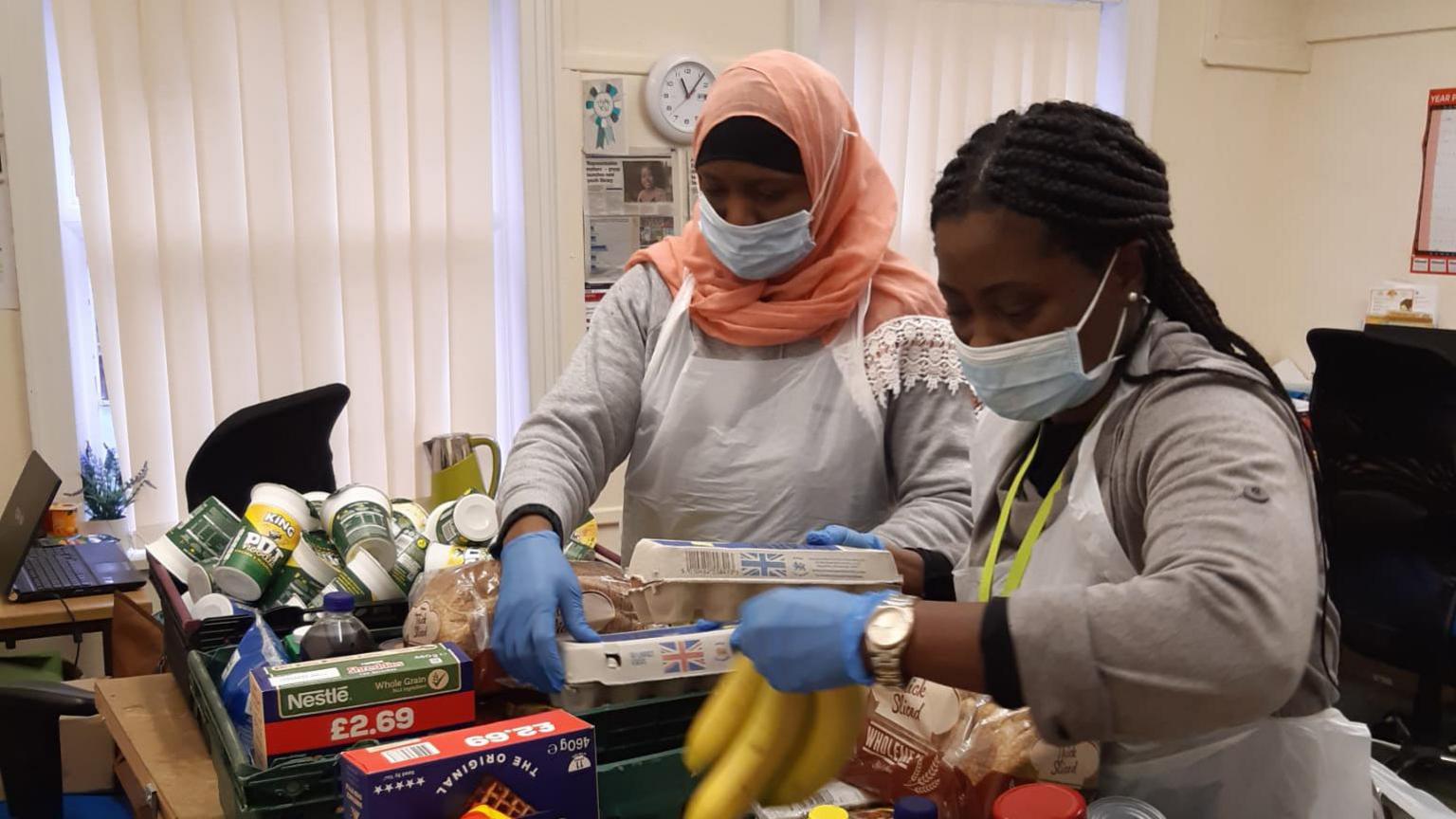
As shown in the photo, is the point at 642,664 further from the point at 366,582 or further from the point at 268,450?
the point at 268,450

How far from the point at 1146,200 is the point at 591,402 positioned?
2.69 ft

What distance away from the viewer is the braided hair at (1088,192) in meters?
0.97

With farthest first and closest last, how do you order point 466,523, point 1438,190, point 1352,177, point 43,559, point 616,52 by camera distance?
point 1352,177, point 1438,190, point 616,52, point 43,559, point 466,523

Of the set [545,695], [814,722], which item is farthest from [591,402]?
[814,722]

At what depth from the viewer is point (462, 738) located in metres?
1.01

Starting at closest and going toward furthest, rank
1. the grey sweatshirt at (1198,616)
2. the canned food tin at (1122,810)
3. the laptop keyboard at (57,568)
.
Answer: the grey sweatshirt at (1198,616) → the canned food tin at (1122,810) → the laptop keyboard at (57,568)

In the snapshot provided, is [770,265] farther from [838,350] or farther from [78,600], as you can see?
[78,600]

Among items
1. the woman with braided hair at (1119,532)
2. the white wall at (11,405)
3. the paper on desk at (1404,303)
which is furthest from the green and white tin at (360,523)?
the paper on desk at (1404,303)

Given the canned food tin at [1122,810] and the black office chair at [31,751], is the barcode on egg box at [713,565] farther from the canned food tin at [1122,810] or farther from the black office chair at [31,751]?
the black office chair at [31,751]

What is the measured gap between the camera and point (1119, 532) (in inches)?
39.1

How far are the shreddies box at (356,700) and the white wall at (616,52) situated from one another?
2.35 metres

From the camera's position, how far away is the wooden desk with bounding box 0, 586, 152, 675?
2214 millimetres

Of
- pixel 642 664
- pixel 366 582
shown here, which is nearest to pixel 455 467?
pixel 366 582

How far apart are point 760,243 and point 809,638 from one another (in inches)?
30.3
